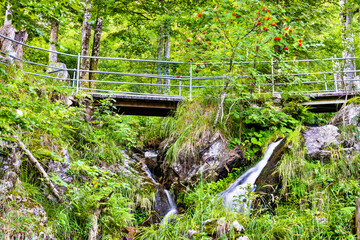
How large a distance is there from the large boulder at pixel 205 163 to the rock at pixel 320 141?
1434mm

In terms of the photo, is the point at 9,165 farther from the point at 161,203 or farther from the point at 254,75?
the point at 254,75

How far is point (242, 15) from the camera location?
7.06 meters

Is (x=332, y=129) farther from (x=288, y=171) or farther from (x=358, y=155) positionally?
(x=288, y=171)

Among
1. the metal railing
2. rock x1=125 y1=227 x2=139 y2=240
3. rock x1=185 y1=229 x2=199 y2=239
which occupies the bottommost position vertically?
rock x1=125 y1=227 x2=139 y2=240

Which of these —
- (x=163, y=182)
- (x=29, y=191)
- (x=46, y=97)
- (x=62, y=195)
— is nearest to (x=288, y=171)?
(x=163, y=182)

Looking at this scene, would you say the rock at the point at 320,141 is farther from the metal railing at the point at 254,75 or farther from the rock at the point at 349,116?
the metal railing at the point at 254,75

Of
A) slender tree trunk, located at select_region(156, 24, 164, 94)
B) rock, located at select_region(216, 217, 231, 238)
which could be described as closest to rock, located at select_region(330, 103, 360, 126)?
rock, located at select_region(216, 217, 231, 238)

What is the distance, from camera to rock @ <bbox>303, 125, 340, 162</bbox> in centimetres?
642

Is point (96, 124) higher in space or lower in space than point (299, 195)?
higher

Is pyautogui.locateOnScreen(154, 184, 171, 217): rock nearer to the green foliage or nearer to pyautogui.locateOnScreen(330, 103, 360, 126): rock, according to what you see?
the green foliage

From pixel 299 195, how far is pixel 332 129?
2.02 m

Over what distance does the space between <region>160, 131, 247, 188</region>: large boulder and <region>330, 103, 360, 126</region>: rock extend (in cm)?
233

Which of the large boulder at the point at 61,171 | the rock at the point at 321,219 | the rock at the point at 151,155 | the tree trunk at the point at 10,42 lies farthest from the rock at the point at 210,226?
the tree trunk at the point at 10,42

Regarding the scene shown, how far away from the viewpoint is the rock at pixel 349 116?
686 centimetres
